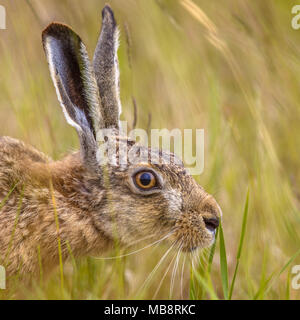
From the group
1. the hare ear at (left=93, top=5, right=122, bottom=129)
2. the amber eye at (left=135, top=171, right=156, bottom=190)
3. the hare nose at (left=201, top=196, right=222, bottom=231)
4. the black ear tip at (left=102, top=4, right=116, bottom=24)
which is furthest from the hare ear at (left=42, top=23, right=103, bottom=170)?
the hare nose at (left=201, top=196, right=222, bottom=231)

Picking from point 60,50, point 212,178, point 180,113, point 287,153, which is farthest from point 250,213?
point 60,50

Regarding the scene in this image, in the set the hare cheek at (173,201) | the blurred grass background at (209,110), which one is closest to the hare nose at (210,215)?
the hare cheek at (173,201)

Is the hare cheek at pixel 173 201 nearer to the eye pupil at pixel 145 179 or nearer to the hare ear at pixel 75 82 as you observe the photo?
the eye pupil at pixel 145 179

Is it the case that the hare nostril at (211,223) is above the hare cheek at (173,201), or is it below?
below

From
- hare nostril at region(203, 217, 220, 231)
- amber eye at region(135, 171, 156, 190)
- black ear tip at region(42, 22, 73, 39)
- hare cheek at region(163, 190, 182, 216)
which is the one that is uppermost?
black ear tip at region(42, 22, 73, 39)

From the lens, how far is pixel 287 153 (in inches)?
254

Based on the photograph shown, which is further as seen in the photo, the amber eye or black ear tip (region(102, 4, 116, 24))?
black ear tip (region(102, 4, 116, 24))

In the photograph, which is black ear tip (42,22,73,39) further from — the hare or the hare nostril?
the hare nostril

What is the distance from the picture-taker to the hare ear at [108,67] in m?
4.85

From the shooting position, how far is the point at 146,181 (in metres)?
4.48

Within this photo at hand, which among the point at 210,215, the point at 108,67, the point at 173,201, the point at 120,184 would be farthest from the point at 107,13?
the point at 210,215

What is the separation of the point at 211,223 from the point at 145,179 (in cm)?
57

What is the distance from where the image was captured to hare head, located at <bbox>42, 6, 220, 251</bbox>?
4.40 meters

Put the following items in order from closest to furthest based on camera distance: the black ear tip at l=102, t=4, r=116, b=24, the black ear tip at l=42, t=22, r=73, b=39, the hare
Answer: the black ear tip at l=42, t=22, r=73, b=39, the hare, the black ear tip at l=102, t=4, r=116, b=24
